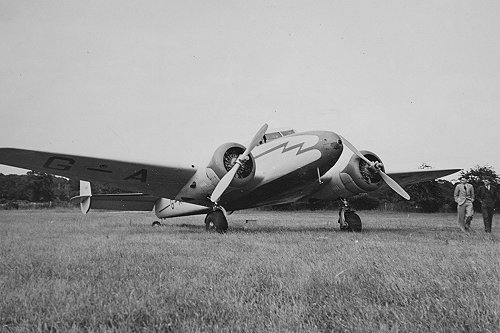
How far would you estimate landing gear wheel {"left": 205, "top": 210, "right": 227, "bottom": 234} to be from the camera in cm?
1085

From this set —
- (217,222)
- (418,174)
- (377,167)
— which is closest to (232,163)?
(217,222)

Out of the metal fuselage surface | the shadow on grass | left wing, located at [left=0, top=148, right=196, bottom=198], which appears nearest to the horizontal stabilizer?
left wing, located at [left=0, top=148, right=196, bottom=198]

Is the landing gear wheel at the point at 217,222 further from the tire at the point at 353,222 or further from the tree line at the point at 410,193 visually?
the tree line at the point at 410,193

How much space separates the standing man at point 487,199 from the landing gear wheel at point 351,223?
370cm

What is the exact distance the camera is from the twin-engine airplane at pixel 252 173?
10094mm

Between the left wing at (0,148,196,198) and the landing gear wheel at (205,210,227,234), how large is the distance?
1.19 meters

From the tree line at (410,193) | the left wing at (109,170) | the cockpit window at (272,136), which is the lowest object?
the tree line at (410,193)

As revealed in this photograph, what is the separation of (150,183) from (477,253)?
27.0 ft

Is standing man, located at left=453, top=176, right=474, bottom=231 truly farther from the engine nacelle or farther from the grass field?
the grass field

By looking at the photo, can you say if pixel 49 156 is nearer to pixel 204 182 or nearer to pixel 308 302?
pixel 204 182

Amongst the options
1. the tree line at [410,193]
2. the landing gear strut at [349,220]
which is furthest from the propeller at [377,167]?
the tree line at [410,193]

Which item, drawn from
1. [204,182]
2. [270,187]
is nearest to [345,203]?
[270,187]

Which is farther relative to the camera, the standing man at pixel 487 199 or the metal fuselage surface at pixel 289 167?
the standing man at pixel 487 199

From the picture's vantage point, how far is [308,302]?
121 inches
